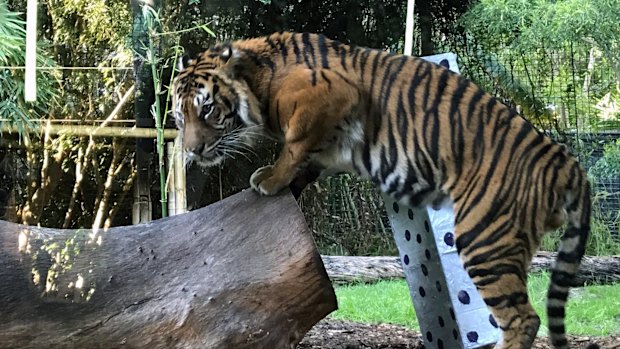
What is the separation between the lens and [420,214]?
9.37 feet

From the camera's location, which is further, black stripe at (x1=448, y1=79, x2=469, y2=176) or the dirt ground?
the dirt ground

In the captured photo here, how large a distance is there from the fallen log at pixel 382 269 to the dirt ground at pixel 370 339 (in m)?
0.83

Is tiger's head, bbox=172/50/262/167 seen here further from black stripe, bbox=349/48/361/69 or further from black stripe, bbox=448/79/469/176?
black stripe, bbox=448/79/469/176

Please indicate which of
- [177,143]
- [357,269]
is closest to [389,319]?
[357,269]

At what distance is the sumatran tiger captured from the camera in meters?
2.23

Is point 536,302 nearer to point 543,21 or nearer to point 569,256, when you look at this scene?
point 569,256

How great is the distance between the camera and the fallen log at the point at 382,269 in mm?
4523

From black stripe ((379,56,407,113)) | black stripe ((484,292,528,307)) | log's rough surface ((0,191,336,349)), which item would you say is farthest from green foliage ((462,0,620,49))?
log's rough surface ((0,191,336,349))

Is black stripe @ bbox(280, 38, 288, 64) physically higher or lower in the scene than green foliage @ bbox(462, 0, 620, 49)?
lower

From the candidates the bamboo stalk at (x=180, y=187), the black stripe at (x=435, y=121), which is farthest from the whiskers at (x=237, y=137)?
the bamboo stalk at (x=180, y=187)

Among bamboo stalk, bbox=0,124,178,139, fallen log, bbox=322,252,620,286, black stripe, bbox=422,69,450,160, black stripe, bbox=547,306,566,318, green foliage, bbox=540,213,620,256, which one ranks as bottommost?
fallen log, bbox=322,252,620,286

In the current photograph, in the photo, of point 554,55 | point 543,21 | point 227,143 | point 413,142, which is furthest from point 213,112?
point 554,55

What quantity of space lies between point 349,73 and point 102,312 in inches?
46.1

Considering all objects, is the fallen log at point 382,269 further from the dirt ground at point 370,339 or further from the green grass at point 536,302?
the dirt ground at point 370,339
